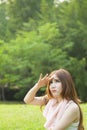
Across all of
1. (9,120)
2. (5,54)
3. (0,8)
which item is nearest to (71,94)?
(9,120)

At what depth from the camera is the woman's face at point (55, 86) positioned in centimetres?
324

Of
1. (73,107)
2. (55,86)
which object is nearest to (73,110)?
(73,107)

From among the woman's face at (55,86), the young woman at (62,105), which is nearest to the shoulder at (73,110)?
the young woman at (62,105)

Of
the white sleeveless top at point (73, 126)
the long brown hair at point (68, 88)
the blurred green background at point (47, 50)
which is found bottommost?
the white sleeveless top at point (73, 126)

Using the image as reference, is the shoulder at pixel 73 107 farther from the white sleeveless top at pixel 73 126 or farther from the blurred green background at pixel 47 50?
the blurred green background at pixel 47 50

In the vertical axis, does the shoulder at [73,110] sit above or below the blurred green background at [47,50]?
below

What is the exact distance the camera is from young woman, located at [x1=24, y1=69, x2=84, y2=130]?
123 inches

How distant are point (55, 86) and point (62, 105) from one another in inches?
6.5

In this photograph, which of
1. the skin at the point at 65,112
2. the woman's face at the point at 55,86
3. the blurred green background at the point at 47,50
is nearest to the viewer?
the skin at the point at 65,112

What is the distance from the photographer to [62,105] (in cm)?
319

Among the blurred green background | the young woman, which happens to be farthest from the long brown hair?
the blurred green background

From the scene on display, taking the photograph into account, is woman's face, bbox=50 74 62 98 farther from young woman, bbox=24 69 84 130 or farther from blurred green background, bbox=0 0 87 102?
blurred green background, bbox=0 0 87 102

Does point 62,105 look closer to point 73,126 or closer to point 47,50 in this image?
point 73,126

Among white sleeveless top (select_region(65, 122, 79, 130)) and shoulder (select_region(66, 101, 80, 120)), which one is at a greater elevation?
shoulder (select_region(66, 101, 80, 120))
